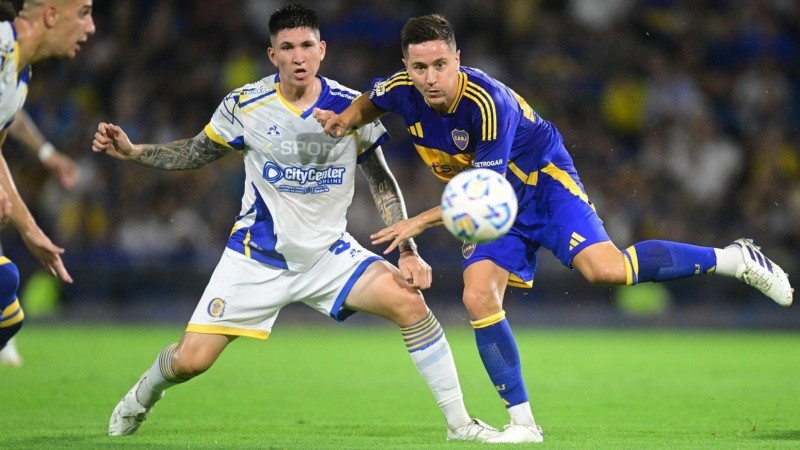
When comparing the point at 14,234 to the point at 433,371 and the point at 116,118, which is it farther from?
the point at 433,371

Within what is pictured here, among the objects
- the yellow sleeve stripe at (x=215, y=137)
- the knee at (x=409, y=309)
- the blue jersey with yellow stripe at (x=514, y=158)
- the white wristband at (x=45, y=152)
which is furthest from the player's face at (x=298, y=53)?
the white wristband at (x=45, y=152)

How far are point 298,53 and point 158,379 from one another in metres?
2.15

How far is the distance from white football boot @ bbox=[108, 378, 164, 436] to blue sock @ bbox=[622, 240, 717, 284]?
10.1ft

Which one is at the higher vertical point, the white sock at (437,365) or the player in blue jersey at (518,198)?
the player in blue jersey at (518,198)

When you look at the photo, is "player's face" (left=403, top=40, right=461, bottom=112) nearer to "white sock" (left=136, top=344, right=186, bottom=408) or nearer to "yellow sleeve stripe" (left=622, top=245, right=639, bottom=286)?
"yellow sleeve stripe" (left=622, top=245, right=639, bottom=286)

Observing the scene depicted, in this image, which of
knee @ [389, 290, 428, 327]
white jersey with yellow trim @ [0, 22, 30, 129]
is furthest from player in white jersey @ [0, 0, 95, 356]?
knee @ [389, 290, 428, 327]

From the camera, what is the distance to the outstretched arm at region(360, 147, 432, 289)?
7.00 metres

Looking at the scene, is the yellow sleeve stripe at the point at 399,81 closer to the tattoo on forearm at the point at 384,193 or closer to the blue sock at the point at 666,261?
the tattoo on forearm at the point at 384,193

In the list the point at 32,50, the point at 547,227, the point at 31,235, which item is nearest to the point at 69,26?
the point at 32,50

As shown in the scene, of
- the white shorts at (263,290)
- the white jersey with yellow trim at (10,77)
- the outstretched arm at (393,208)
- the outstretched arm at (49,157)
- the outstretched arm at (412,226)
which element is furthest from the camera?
the outstretched arm at (49,157)

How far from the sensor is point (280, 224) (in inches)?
290

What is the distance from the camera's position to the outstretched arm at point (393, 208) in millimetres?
7004

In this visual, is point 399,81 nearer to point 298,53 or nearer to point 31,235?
point 298,53

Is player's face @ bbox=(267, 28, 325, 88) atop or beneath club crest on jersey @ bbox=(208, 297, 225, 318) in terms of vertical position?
atop
